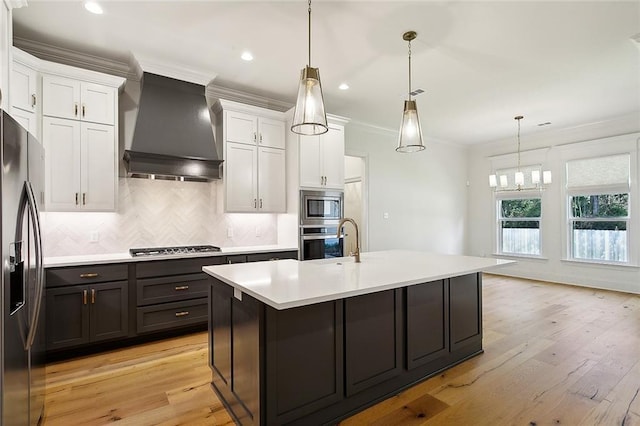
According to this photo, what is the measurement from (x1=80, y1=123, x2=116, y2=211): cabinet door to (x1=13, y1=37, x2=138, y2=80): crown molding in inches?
28.8

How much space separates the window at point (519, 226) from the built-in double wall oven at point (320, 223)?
4374mm

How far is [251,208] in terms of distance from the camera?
13.1 ft

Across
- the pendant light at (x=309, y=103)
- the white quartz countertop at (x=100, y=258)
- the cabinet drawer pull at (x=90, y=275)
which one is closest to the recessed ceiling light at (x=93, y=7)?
the pendant light at (x=309, y=103)

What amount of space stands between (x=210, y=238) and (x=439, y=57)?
3347mm

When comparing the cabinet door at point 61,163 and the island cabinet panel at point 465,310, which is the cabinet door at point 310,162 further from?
the cabinet door at point 61,163

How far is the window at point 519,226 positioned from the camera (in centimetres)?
634

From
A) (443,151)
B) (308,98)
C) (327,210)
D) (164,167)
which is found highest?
(443,151)

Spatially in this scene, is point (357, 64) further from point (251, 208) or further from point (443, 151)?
point (443, 151)

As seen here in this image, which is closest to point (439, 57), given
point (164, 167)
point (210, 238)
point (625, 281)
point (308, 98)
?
point (308, 98)

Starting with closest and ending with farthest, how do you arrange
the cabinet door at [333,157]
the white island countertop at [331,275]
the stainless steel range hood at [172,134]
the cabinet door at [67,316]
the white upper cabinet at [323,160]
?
the white island countertop at [331,275], the cabinet door at [67,316], the stainless steel range hood at [172,134], the white upper cabinet at [323,160], the cabinet door at [333,157]

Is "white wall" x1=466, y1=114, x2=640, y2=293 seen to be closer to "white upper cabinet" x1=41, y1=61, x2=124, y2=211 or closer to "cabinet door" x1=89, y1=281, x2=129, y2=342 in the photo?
"cabinet door" x1=89, y1=281, x2=129, y2=342

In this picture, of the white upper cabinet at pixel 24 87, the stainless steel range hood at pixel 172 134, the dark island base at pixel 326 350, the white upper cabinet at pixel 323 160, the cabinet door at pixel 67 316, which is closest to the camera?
the dark island base at pixel 326 350

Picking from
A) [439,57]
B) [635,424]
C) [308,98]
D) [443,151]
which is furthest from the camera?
[443,151]

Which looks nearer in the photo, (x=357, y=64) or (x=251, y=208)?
(x=357, y=64)
